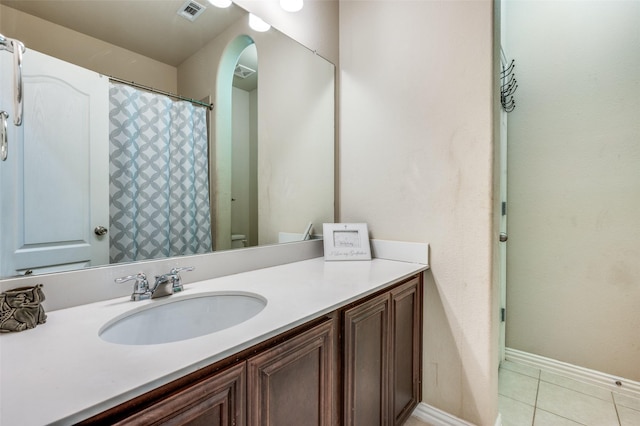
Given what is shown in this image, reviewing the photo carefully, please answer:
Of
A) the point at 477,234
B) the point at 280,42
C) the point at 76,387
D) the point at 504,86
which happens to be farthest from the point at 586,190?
the point at 76,387

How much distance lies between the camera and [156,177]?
1094 mm

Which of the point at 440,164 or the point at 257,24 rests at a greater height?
the point at 257,24

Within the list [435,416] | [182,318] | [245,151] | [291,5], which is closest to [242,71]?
[245,151]

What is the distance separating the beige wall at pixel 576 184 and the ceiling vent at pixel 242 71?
1790 mm

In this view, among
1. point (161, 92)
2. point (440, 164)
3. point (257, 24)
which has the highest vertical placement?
point (257, 24)

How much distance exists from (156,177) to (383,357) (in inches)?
44.5

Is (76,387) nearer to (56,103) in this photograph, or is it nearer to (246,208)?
(56,103)

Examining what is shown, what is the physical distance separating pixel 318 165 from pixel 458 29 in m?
0.98

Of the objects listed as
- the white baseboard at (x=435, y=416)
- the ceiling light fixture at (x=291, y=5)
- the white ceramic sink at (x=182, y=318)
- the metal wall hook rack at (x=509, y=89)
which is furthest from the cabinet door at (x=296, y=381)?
the metal wall hook rack at (x=509, y=89)

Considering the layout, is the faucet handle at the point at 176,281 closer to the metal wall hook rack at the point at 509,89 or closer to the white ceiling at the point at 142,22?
the white ceiling at the point at 142,22

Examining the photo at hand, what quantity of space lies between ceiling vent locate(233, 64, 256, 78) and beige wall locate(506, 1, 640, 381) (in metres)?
1.79

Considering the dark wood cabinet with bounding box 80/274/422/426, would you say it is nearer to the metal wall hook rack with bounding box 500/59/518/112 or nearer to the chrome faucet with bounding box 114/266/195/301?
the chrome faucet with bounding box 114/266/195/301

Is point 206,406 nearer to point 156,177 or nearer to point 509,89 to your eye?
point 156,177

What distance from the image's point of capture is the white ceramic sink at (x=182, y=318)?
0.84 m
